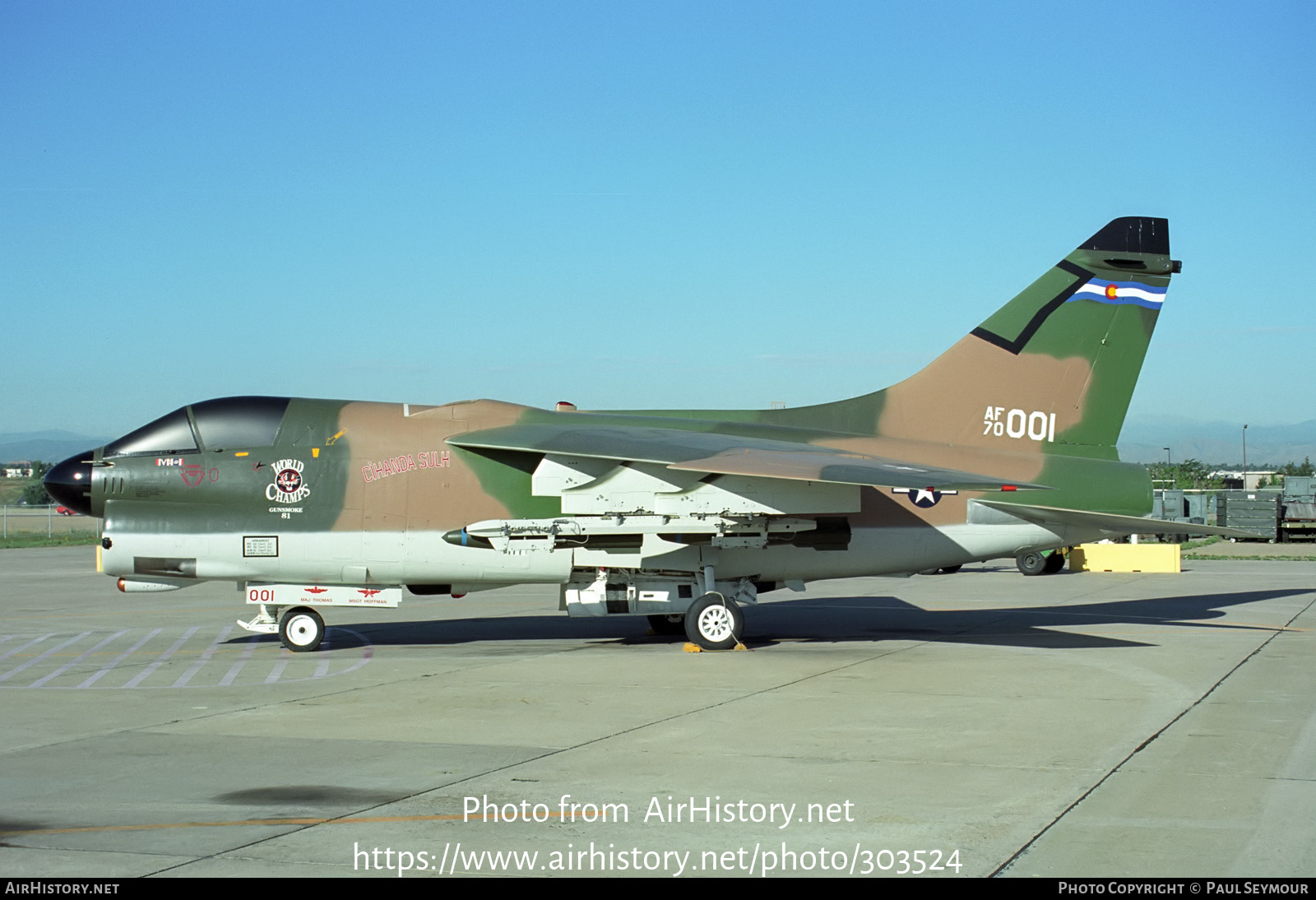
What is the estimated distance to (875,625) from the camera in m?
18.1

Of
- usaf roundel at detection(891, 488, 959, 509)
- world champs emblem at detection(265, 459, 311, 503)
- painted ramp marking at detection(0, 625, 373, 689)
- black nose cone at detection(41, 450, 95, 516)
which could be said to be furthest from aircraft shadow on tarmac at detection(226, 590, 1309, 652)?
black nose cone at detection(41, 450, 95, 516)

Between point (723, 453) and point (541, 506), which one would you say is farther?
point (541, 506)

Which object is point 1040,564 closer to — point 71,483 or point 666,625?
point 666,625

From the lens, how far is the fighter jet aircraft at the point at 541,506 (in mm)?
14539

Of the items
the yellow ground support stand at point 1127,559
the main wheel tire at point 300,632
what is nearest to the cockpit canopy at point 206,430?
the main wheel tire at point 300,632

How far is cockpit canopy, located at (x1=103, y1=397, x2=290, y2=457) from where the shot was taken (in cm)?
1482

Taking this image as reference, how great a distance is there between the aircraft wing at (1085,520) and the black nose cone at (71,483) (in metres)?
11.6

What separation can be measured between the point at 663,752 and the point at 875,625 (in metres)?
9.94

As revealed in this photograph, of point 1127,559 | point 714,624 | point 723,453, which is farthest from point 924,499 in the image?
point 1127,559

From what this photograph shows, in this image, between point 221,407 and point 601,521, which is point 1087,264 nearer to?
point 601,521

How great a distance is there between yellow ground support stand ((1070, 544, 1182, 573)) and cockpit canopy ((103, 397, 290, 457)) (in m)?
21.3

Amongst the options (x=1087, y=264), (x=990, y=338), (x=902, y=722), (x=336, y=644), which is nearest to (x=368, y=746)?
(x=902, y=722)

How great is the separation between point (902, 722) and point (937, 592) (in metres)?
14.6

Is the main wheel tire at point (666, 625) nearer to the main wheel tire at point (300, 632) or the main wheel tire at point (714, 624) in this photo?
the main wheel tire at point (714, 624)
